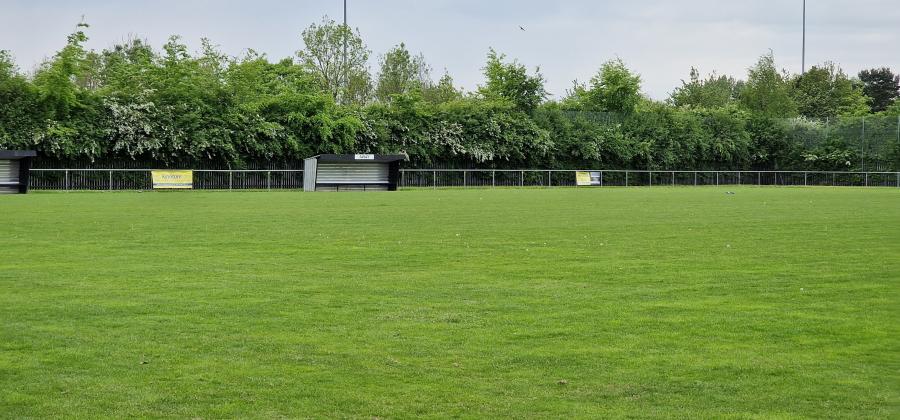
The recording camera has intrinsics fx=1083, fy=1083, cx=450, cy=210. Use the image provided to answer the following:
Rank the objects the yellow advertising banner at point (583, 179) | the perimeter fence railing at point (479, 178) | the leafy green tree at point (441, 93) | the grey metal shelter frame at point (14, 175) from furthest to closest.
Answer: the leafy green tree at point (441, 93), the yellow advertising banner at point (583, 179), the perimeter fence railing at point (479, 178), the grey metal shelter frame at point (14, 175)

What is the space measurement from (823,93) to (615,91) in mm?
41391

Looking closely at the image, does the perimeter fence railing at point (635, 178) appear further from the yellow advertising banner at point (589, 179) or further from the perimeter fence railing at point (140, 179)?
the perimeter fence railing at point (140, 179)

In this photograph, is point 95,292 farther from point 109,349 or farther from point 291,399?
point 291,399

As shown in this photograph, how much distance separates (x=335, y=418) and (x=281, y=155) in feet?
175

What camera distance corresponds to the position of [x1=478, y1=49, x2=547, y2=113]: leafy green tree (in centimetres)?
7144

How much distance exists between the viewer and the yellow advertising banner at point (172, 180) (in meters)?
49.4

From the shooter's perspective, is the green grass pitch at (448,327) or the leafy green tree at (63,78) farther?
the leafy green tree at (63,78)

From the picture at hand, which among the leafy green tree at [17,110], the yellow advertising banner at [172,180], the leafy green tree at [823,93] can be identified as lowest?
the yellow advertising banner at [172,180]

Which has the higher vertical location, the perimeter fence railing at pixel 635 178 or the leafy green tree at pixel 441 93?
the leafy green tree at pixel 441 93

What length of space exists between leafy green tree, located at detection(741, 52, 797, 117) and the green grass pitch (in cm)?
8056

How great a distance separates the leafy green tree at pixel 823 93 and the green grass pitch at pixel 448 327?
8999 centimetres

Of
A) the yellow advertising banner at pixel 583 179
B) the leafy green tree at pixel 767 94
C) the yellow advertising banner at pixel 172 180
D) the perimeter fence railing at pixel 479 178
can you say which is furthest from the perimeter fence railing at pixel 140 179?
the leafy green tree at pixel 767 94

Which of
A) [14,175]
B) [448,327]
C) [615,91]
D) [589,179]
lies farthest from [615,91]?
[448,327]

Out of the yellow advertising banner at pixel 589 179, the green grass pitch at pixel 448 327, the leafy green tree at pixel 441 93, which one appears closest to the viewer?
the green grass pitch at pixel 448 327
